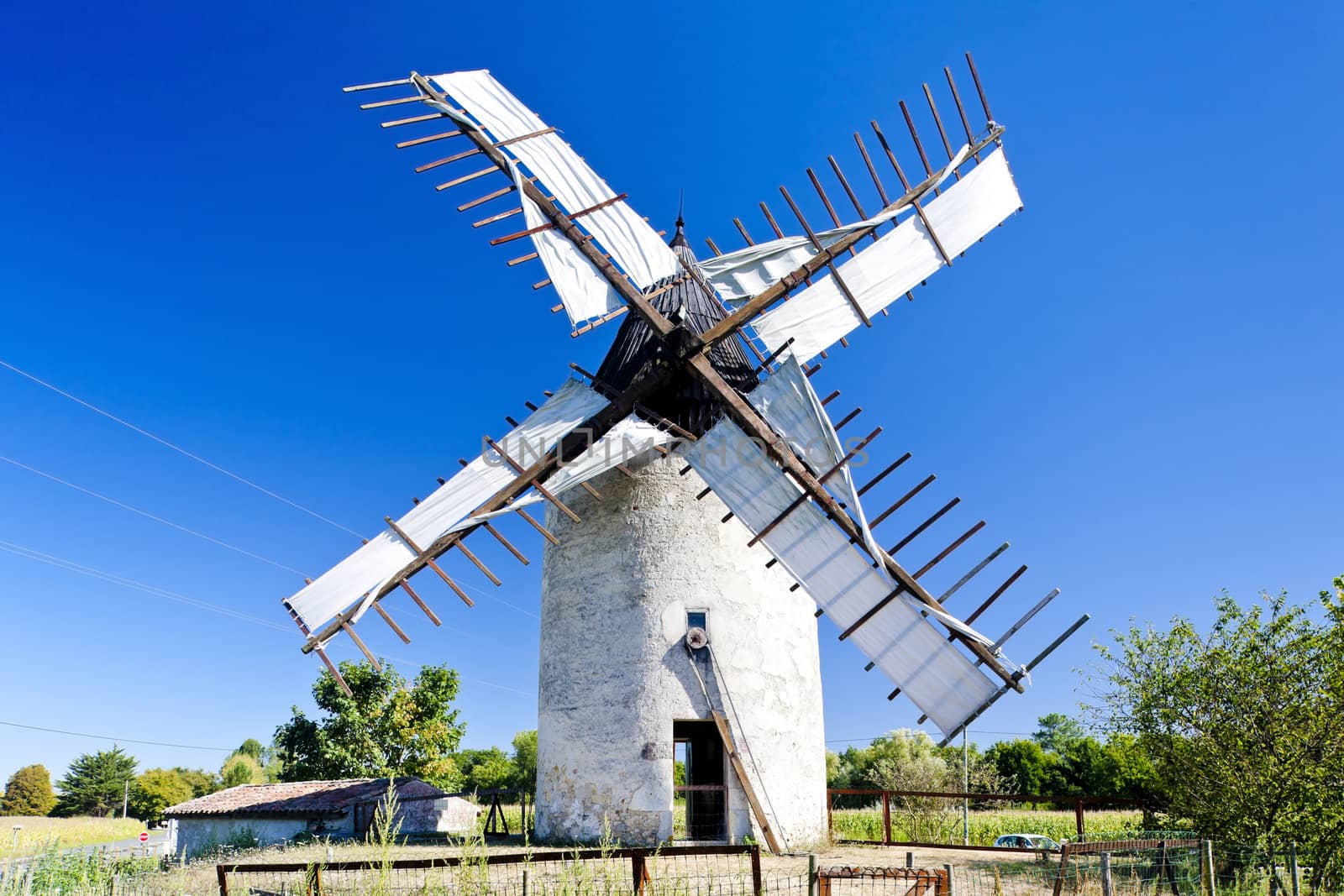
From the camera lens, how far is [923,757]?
28156 millimetres

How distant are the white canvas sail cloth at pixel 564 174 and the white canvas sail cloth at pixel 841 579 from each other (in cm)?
217

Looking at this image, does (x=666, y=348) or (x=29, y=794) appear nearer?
(x=666, y=348)

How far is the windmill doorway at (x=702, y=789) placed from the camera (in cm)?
980

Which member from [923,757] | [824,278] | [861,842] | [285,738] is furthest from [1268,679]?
[285,738]

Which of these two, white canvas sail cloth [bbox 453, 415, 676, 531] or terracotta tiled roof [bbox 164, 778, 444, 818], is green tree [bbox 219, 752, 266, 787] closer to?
terracotta tiled roof [bbox 164, 778, 444, 818]

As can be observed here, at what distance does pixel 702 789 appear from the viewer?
379 inches

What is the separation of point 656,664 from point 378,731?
20.5 m

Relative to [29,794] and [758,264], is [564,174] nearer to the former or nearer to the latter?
[758,264]

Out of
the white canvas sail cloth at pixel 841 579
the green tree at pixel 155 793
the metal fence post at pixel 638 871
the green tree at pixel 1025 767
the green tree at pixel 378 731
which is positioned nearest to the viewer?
the metal fence post at pixel 638 871

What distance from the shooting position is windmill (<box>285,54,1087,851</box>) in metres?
9.34

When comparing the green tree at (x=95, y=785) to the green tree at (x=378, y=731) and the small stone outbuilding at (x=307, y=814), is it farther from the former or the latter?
the small stone outbuilding at (x=307, y=814)

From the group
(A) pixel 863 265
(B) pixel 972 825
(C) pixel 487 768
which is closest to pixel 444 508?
(A) pixel 863 265

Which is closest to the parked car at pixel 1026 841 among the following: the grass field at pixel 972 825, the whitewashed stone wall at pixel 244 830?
the grass field at pixel 972 825

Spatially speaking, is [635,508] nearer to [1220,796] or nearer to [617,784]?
[617,784]
